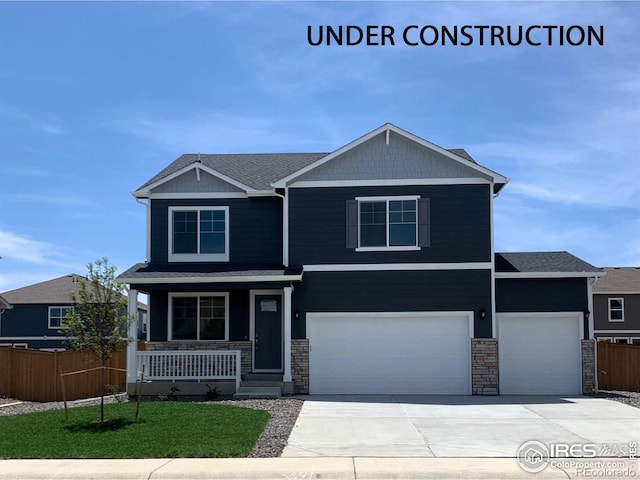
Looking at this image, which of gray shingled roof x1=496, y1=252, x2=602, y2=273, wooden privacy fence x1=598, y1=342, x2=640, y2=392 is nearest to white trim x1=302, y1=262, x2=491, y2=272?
gray shingled roof x1=496, y1=252, x2=602, y2=273

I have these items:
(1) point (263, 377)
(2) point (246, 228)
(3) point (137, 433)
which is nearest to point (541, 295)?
(1) point (263, 377)

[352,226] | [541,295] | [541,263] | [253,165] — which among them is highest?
[253,165]

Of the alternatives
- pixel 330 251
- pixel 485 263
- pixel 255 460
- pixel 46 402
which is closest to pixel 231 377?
pixel 330 251

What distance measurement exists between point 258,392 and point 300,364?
60.8 inches

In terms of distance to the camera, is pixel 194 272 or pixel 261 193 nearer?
pixel 194 272

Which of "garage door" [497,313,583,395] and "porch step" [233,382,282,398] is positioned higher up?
"garage door" [497,313,583,395]

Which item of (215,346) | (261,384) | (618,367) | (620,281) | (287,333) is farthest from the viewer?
(620,281)

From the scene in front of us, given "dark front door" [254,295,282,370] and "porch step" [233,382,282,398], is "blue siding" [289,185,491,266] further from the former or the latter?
"porch step" [233,382,282,398]

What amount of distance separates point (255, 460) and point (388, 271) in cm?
1006

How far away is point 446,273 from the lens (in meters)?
20.2

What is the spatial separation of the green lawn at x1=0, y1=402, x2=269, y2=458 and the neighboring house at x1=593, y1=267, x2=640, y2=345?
30431 mm

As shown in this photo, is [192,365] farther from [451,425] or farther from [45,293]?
[45,293]

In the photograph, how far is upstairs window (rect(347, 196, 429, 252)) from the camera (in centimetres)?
2033
